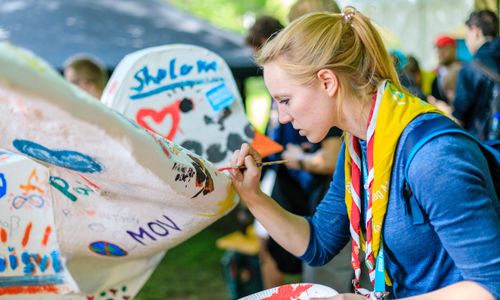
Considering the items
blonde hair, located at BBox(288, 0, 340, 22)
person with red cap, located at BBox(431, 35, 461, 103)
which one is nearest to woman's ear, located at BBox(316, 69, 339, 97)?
blonde hair, located at BBox(288, 0, 340, 22)

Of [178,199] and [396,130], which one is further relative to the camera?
[178,199]

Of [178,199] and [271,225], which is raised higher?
[178,199]

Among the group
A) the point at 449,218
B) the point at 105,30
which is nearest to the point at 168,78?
the point at 449,218

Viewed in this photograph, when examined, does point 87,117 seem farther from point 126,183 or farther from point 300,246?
point 300,246

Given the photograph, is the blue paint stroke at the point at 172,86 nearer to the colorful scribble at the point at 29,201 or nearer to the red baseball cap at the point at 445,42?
the colorful scribble at the point at 29,201

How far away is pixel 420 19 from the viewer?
25.3 feet

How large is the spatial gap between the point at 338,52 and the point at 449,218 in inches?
16.2

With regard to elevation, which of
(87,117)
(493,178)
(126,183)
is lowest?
(493,178)

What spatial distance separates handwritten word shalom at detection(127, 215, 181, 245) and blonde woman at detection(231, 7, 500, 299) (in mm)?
397

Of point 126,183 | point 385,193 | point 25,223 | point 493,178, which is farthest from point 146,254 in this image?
point 493,178

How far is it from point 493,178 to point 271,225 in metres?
0.57

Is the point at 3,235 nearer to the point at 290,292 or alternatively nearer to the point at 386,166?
the point at 290,292

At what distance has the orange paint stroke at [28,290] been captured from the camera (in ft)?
5.22

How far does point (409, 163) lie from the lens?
1.21 metres
